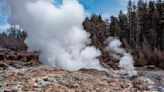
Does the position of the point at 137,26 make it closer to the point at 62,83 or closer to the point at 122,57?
the point at 122,57

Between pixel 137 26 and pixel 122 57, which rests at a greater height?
pixel 137 26

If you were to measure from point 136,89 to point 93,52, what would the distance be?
10835 millimetres

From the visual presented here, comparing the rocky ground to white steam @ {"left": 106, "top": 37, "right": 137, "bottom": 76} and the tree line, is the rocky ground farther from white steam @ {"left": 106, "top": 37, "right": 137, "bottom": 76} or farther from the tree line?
the tree line

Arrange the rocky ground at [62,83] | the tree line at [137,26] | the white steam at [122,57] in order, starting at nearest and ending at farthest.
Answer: the rocky ground at [62,83] → the white steam at [122,57] → the tree line at [137,26]

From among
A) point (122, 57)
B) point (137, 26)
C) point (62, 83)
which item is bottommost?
point (62, 83)

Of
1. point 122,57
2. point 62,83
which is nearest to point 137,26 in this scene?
point 122,57

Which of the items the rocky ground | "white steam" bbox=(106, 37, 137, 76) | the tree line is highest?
the tree line

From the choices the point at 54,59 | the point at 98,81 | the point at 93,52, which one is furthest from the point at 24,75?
the point at 93,52

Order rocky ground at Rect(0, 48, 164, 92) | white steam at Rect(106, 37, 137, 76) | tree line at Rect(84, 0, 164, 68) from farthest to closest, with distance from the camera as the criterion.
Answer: tree line at Rect(84, 0, 164, 68) < white steam at Rect(106, 37, 137, 76) < rocky ground at Rect(0, 48, 164, 92)

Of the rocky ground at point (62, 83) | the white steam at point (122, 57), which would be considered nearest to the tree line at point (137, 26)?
the white steam at point (122, 57)

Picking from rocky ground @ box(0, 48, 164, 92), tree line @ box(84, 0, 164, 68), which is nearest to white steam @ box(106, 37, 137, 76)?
rocky ground @ box(0, 48, 164, 92)

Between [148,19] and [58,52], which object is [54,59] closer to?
[58,52]

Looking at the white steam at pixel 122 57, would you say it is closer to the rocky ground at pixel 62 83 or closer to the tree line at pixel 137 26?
the rocky ground at pixel 62 83

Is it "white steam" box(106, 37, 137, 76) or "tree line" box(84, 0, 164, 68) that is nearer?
"white steam" box(106, 37, 137, 76)
